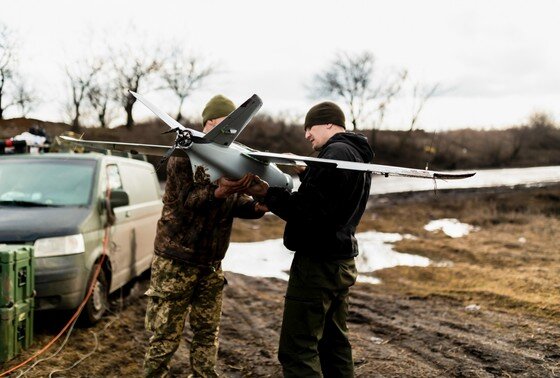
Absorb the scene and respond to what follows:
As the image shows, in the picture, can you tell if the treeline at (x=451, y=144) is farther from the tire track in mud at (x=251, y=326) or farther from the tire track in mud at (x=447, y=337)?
the tire track in mud at (x=447, y=337)

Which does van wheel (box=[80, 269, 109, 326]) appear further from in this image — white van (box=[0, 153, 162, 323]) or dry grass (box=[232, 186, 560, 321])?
dry grass (box=[232, 186, 560, 321])

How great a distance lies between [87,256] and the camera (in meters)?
4.84

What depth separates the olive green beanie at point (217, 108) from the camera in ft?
11.4

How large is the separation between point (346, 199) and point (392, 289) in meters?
4.97

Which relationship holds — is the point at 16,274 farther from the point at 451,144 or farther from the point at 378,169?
the point at 451,144

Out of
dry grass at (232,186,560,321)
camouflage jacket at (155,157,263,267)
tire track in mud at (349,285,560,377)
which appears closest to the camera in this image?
camouflage jacket at (155,157,263,267)

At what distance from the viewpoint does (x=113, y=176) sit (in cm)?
589

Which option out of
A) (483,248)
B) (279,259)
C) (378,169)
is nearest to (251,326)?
(378,169)

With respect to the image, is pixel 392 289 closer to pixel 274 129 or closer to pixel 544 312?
pixel 544 312

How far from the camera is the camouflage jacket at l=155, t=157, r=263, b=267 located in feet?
11.3

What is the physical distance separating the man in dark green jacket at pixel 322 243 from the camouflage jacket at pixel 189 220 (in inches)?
23.4

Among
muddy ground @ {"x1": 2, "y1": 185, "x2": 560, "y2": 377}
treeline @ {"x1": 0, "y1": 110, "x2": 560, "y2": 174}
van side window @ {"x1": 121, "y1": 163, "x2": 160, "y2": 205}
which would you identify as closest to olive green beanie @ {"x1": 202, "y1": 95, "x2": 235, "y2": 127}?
A: muddy ground @ {"x1": 2, "y1": 185, "x2": 560, "y2": 377}

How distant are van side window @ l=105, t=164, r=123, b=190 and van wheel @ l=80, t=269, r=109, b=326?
1086 millimetres

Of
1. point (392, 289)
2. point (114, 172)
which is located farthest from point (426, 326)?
point (114, 172)
